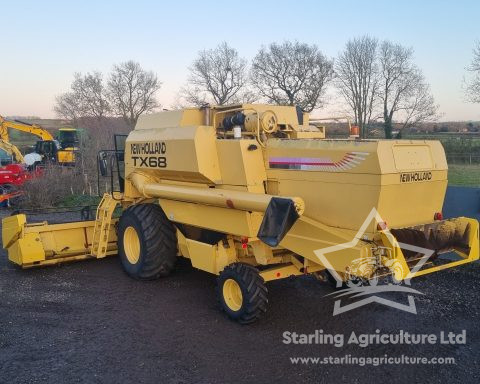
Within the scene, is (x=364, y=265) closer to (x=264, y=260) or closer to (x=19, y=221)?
(x=264, y=260)

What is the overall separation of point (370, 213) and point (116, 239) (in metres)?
5.11

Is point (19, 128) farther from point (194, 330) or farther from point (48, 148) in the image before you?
point (194, 330)

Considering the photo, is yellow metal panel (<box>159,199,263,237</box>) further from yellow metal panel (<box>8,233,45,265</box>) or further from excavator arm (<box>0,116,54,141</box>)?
excavator arm (<box>0,116,54,141</box>)

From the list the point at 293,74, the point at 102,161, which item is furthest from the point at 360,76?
the point at 102,161

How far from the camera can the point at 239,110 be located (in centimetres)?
609

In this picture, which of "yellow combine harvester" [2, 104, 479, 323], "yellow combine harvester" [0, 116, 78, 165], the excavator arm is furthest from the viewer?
"yellow combine harvester" [0, 116, 78, 165]

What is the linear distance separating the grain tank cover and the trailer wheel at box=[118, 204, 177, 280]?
22.4 inches

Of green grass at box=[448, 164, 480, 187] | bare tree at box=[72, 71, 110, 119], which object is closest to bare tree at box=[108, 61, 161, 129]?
bare tree at box=[72, 71, 110, 119]

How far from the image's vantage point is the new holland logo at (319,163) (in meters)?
4.74

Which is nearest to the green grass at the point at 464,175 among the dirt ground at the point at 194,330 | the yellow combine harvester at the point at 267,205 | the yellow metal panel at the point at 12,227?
the dirt ground at the point at 194,330

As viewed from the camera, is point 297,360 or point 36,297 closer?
point 297,360

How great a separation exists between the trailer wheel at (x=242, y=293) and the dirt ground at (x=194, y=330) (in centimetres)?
16

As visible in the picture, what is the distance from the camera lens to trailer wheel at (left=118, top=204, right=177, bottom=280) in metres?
6.93

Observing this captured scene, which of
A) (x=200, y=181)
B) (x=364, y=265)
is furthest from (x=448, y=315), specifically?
(x=200, y=181)
